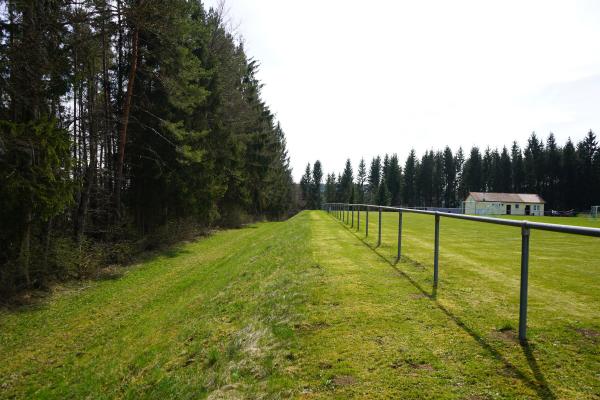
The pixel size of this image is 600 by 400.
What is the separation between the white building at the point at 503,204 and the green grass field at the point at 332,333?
61574mm

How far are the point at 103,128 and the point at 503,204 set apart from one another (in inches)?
2784

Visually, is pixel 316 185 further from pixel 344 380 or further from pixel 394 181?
pixel 344 380

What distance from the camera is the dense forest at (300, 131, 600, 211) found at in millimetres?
76125

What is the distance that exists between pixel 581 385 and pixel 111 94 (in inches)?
714

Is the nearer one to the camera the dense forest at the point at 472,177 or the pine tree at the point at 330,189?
the dense forest at the point at 472,177

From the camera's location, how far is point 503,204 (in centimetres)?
6675

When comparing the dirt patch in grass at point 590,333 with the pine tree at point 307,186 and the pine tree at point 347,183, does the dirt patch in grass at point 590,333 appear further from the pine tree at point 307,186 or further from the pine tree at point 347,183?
the pine tree at point 307,186

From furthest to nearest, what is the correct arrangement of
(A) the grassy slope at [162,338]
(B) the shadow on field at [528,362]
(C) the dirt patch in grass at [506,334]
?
(A) the grassy slope at [162,338]
(C) the dirt patch in grass at [506,334]
(B) the shadow on field at [528,362]

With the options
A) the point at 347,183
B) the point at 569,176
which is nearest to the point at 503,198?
the point at 569,176

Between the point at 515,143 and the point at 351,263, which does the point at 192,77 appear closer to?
the point at 351,263

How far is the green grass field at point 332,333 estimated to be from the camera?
314cm

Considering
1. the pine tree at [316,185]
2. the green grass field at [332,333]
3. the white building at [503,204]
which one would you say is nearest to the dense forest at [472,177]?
the pine tree at [316,185]

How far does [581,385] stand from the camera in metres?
2.75

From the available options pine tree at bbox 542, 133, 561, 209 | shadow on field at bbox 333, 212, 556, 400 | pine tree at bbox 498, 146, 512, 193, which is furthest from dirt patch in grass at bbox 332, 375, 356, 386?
pine tree at bbox 498, 146, 512, 193
